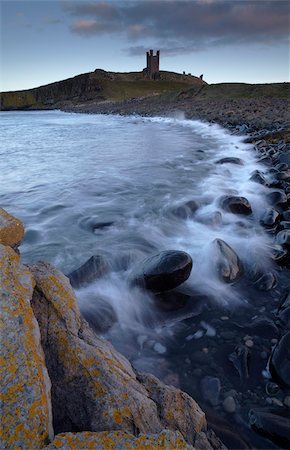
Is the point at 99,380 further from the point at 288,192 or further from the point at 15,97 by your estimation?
the point at 15,97

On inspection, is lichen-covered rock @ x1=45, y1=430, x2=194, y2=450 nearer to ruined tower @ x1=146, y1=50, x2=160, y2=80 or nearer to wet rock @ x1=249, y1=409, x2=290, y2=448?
wet rock @ x1=249, y1=409, x2=290, y2=448

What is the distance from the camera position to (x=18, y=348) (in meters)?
1.88

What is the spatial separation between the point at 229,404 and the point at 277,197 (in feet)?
19.6

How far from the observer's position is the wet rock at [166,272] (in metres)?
4.46

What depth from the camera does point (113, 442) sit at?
169 centimetres

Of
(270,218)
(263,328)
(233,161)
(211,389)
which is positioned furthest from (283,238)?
(233,161)

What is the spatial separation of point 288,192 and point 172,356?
20.5 ft

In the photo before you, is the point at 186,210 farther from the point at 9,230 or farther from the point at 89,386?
the point at 89,386

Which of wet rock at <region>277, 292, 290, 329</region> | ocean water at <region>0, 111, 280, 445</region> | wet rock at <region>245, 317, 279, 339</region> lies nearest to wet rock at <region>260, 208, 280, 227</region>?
ocean water at <region>0, 111, 280, 445</region>

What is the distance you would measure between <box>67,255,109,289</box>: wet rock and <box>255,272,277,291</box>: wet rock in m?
2.46

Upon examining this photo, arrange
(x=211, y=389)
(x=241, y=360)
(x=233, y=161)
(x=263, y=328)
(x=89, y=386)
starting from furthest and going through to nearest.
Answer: (x=233, y=161)
(x=263, y=328)
(x=241, y=360)
(x=211, y=389)
(x=89, y=386)

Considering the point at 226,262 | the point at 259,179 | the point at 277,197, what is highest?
the point at 259,179

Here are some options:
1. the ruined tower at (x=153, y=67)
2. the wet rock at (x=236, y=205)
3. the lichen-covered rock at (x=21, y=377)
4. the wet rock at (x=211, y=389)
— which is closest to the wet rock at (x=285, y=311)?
the wet rock at (x=211, y=389)

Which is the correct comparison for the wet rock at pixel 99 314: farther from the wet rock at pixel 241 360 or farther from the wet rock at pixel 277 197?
the wet rock at pixel 277 197
